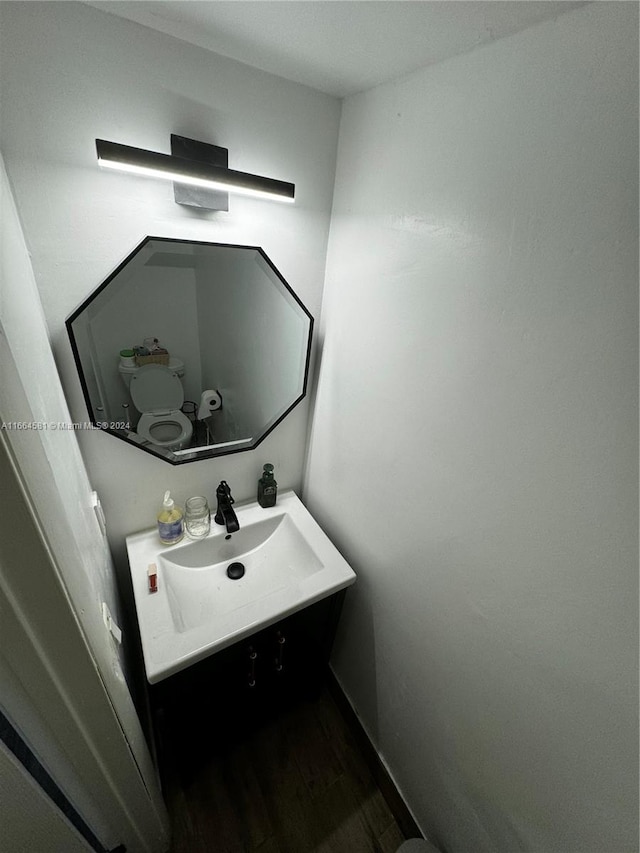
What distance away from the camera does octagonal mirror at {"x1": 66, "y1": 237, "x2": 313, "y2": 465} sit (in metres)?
0.79

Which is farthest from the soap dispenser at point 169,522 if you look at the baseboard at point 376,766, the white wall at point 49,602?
the baseboard at point 376,766

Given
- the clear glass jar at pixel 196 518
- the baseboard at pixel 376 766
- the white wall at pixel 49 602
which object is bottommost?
the baseboard at pixel 376 766

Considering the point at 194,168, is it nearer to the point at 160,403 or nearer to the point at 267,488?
the point at 160,403

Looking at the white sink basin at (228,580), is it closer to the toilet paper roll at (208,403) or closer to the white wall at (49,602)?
the white wall at (49,602)

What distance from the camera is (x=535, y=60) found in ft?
1.53

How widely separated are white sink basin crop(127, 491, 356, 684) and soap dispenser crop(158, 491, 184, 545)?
0.03 meters

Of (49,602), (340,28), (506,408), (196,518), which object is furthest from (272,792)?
(340,28)

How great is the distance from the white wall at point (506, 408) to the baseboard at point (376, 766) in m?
0.13

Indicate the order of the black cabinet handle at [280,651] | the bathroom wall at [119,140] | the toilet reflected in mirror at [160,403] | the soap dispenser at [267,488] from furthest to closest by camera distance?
the soap dispenser at [267,488] < the black cabinet handle at [280,651] < the toilet reflected in mirror at [160,403] < the bathroom wall at [119,140]

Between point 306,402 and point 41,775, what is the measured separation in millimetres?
978

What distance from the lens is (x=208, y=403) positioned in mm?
1014

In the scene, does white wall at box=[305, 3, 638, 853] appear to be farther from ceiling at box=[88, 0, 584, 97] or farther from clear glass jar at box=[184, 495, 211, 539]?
clear glass jar at box=[184, 495, 211, 539]

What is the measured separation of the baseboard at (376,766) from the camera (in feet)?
3.41

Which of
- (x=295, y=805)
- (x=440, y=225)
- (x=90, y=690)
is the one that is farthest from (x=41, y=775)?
(x=440, y=225)
